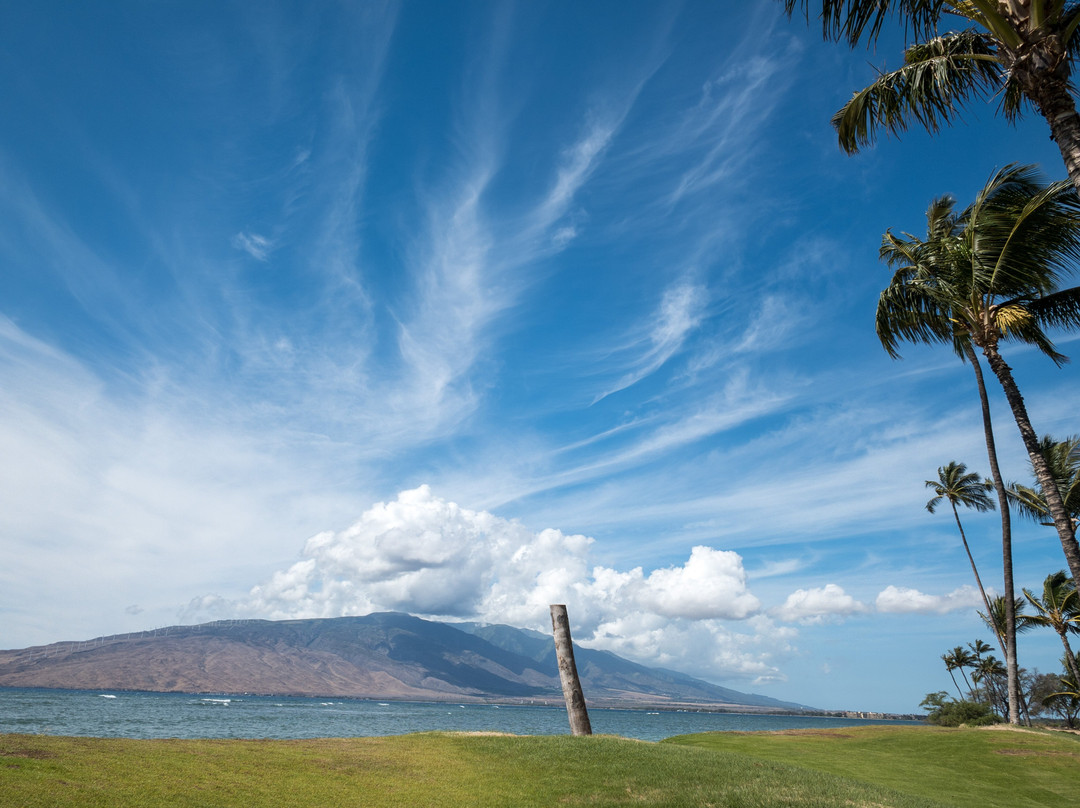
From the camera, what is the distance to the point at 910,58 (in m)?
11.0

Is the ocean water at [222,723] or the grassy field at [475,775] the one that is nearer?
the grassy field at [475,775]

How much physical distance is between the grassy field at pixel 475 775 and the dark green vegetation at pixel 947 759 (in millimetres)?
113

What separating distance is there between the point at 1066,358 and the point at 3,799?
989 inches

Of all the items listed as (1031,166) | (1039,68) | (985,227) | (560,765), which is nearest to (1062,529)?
(985,227)

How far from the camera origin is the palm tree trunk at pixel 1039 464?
14.0 metres

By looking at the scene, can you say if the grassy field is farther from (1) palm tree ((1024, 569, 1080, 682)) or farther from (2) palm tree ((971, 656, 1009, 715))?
(2) palm tree ((971, 656, 1009, 715))

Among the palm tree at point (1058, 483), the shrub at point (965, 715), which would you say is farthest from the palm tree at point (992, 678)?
the palm tree at point (1058, 483)

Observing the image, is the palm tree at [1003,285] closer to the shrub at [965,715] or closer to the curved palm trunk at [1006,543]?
the curved palm trunk at [1006,543]

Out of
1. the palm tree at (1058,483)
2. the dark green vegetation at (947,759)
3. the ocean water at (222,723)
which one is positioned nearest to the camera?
the dark green vegetation at (947,759)

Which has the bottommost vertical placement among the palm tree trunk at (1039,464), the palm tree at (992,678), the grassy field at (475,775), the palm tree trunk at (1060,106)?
the palm tree at (992,678)

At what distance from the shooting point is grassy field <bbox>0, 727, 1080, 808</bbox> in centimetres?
1032

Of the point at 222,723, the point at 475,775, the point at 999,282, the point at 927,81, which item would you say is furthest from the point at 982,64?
the point at 222,723

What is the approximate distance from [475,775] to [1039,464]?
15.3 meters

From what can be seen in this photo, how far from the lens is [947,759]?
71.9 feet
